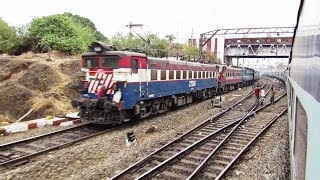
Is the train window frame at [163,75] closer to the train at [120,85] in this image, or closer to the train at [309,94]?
the train at [120,85]

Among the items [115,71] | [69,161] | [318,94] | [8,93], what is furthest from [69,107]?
[318,94]

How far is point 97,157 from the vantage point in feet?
31.8

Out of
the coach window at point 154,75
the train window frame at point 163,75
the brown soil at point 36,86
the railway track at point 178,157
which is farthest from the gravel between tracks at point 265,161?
the brown soil at point 36,86

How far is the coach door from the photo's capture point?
44.9 feet

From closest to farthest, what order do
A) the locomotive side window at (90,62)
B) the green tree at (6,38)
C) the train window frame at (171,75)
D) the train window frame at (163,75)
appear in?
the locomotive side window at (90,62), the train window frame at (163,75), the train window frame at (171,75), the green tree at (6,38)

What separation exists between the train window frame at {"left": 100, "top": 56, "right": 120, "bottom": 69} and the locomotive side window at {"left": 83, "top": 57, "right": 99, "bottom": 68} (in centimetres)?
37

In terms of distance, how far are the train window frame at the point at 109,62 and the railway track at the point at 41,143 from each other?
2646mm

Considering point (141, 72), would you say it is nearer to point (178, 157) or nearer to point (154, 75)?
point (154, 75)

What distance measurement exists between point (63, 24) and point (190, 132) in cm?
2017

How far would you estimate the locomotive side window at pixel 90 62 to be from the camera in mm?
13992

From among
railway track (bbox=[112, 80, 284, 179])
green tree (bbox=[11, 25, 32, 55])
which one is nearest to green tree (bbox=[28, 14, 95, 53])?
green tree (bbox=[11, 25, 32, 55])

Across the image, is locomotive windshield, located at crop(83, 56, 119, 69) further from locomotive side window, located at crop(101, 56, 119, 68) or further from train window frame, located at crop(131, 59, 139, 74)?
train window frame, located at crop(131, 59, 139, 74)

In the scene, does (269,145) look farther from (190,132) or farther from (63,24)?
(63,24)

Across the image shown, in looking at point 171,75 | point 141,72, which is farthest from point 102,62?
point 171,75
